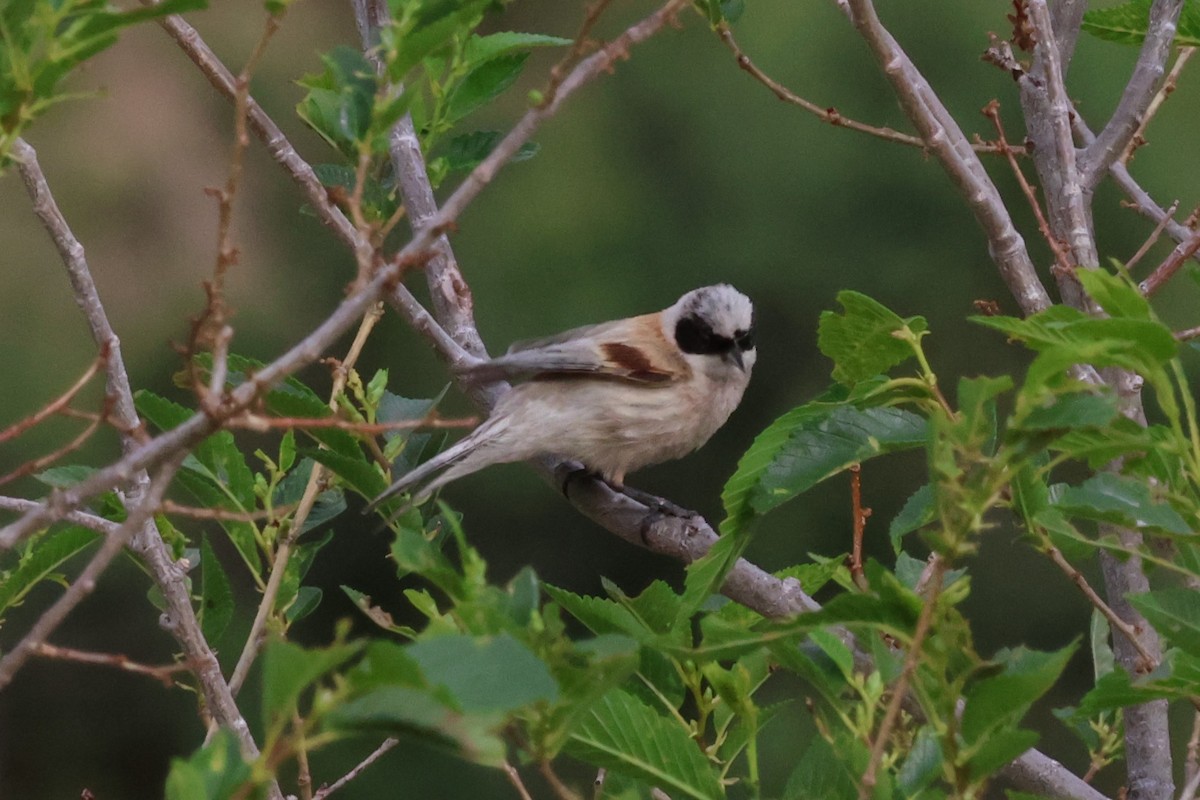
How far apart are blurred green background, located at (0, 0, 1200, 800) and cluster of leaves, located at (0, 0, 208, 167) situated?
4945 millimetres

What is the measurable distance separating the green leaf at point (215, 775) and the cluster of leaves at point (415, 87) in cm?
46

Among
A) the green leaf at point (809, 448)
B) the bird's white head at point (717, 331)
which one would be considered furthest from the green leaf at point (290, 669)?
the bird's white head at point (717, 331)

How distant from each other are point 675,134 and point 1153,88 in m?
4.87

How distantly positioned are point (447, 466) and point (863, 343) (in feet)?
5.10

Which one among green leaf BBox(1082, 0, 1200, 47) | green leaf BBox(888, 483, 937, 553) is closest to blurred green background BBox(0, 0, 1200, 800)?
green leaf BBox(1082, 0, 1200, 47)

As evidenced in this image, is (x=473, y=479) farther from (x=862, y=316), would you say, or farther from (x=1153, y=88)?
(x=862, y=316)

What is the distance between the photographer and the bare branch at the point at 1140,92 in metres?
2.15

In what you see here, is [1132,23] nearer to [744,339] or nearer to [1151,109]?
[1151,109]

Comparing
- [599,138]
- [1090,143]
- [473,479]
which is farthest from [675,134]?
[1090,143]

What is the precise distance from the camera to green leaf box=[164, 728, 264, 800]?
0.86 metres

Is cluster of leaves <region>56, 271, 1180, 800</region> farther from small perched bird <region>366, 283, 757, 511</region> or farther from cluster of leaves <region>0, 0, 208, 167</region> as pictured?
small perched bird <region>366, 283, 757, 511</region>

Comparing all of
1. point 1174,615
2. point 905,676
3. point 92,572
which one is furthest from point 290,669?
point 1174,615

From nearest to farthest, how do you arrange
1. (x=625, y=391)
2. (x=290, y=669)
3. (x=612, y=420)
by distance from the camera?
(x=290, y=669) → (x=612, y=420) → (x=625, y=391)

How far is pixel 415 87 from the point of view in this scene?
1.11 meters
